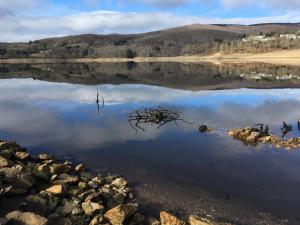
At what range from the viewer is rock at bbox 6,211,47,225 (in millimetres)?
10044

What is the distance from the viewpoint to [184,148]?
20.1m

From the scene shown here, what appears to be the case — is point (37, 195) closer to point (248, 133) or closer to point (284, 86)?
point (248, 133)

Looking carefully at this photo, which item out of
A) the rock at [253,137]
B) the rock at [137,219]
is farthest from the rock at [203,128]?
the rock at [137,219]

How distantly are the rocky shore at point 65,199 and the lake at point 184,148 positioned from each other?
3.36 ft

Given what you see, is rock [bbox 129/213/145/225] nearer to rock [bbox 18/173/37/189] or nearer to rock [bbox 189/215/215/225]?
rock [bbox 189/215/215/225]

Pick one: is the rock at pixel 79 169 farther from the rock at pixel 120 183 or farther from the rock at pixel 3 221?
the rock at pixel 3 221

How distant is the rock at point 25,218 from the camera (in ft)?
33.0

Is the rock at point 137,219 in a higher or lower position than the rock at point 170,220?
lower

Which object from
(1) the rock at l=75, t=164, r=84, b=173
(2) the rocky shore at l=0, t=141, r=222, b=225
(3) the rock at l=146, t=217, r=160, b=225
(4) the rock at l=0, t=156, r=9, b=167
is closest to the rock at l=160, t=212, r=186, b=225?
(2) the rocky shore at l=0, t=141, r=222, b=225

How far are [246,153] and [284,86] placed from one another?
31156 mm

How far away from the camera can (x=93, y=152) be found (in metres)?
19.9

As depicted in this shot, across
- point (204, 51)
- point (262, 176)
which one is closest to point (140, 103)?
point (262, 176)

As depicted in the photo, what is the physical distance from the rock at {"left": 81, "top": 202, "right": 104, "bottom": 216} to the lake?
164 cm

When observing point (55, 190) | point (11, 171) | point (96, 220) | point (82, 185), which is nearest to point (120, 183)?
point (82, 185)
